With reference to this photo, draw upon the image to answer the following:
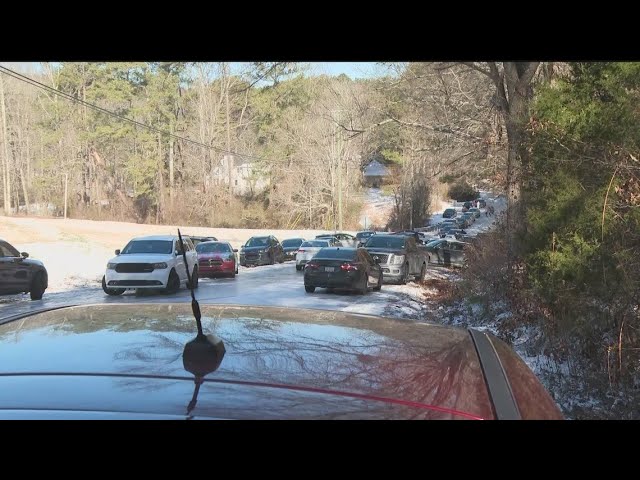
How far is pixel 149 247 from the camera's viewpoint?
20.3m

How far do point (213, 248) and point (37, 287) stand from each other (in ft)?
33.3

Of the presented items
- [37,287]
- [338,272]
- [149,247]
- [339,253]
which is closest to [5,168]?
[149,247]

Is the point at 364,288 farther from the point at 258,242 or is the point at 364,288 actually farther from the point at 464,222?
the point at 464,222

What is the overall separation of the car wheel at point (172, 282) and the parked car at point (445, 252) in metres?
19.0

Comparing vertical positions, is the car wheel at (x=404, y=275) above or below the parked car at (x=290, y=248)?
above

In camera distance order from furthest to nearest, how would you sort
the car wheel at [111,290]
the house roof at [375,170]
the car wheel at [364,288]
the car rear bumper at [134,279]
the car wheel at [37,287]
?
the house roof at [375,170]
the car wheel at [364,288]
the car wheel at [111,290]
the car rear bumper at [134,279]
the car wheel at [37,287]

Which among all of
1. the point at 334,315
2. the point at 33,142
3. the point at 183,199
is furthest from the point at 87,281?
the point at 33,142

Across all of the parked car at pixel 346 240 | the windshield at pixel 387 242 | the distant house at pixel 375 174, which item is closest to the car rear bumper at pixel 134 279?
the windshield at pixel 387 242

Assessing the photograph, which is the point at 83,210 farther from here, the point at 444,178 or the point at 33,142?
the point at 444,178

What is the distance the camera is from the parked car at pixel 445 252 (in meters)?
35.9

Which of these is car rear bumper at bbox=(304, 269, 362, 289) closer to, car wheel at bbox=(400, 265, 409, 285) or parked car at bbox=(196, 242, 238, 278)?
car wheel at bbox=(400, 265, 409, 285)

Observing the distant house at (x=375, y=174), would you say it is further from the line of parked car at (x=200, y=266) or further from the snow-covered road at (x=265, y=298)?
the snow-covered road at (x=265, y=298)

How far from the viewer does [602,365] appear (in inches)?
310
